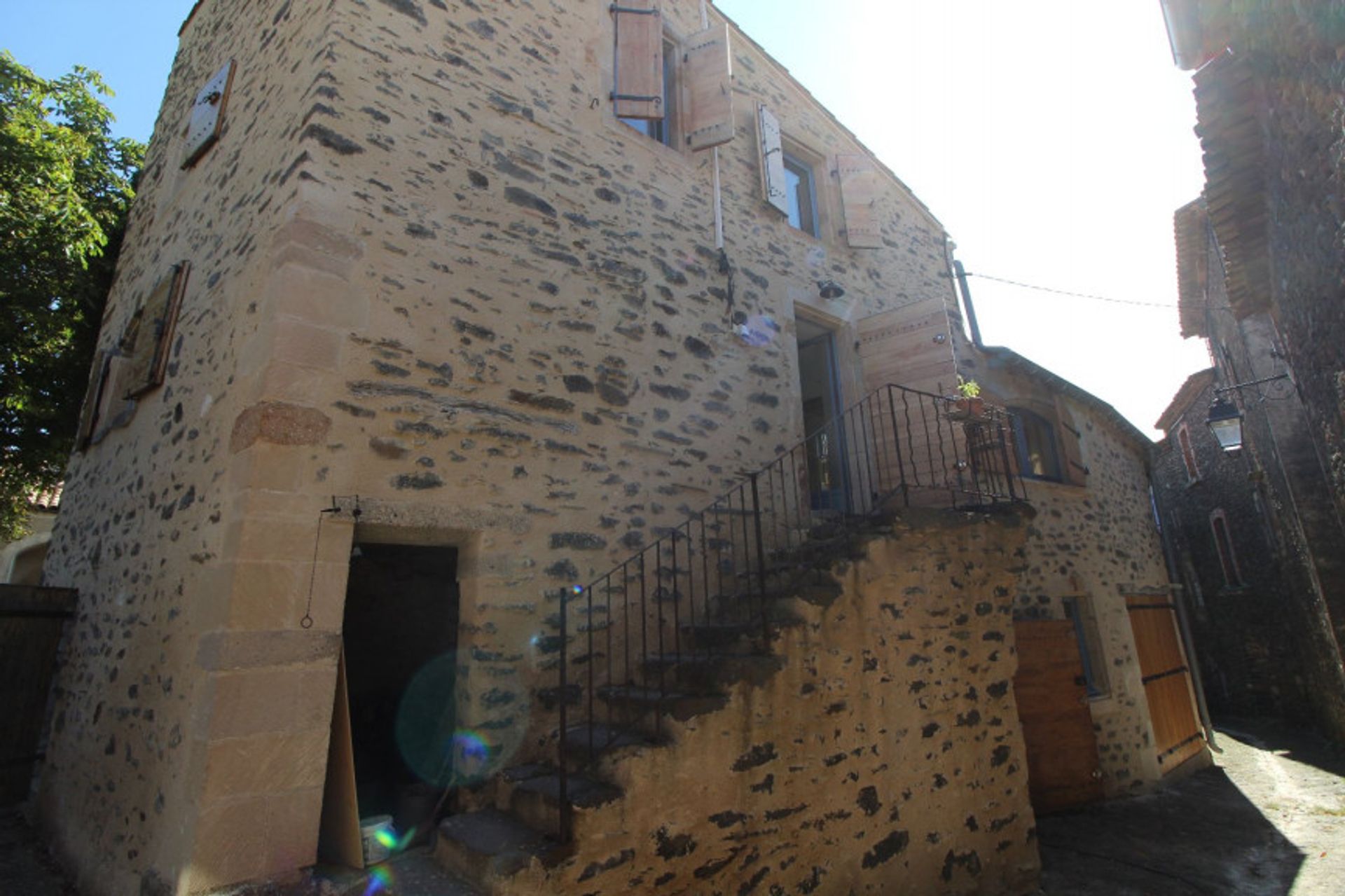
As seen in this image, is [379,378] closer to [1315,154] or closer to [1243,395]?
[1315,154]

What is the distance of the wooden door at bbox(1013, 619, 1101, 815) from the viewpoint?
283 inches

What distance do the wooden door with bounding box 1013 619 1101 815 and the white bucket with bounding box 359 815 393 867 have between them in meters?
6.30

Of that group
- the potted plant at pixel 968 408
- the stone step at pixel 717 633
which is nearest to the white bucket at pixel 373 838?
the stone step at pixel 717 633

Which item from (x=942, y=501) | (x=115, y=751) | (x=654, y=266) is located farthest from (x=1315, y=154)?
(x=115, y=751)

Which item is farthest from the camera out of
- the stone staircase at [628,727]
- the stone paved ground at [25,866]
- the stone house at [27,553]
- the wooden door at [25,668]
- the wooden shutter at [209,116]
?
the stone house at [27,553]

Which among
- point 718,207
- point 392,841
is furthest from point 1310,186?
point 392,841

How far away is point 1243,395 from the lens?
11.9 meters

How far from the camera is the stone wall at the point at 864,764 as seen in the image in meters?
3.35

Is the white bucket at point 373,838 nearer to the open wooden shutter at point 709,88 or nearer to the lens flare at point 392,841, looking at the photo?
the lens flare at point 392,841

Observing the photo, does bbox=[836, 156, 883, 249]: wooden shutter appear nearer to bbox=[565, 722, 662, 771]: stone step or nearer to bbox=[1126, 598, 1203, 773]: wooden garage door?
bbox=[1126, 598, 1203, 773]: wooden garage door

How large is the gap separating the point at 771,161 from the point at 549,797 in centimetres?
668

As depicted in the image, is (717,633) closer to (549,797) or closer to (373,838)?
(549,797)

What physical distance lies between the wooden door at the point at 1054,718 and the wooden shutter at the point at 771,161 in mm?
5369

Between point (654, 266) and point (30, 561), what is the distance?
14150 mm
